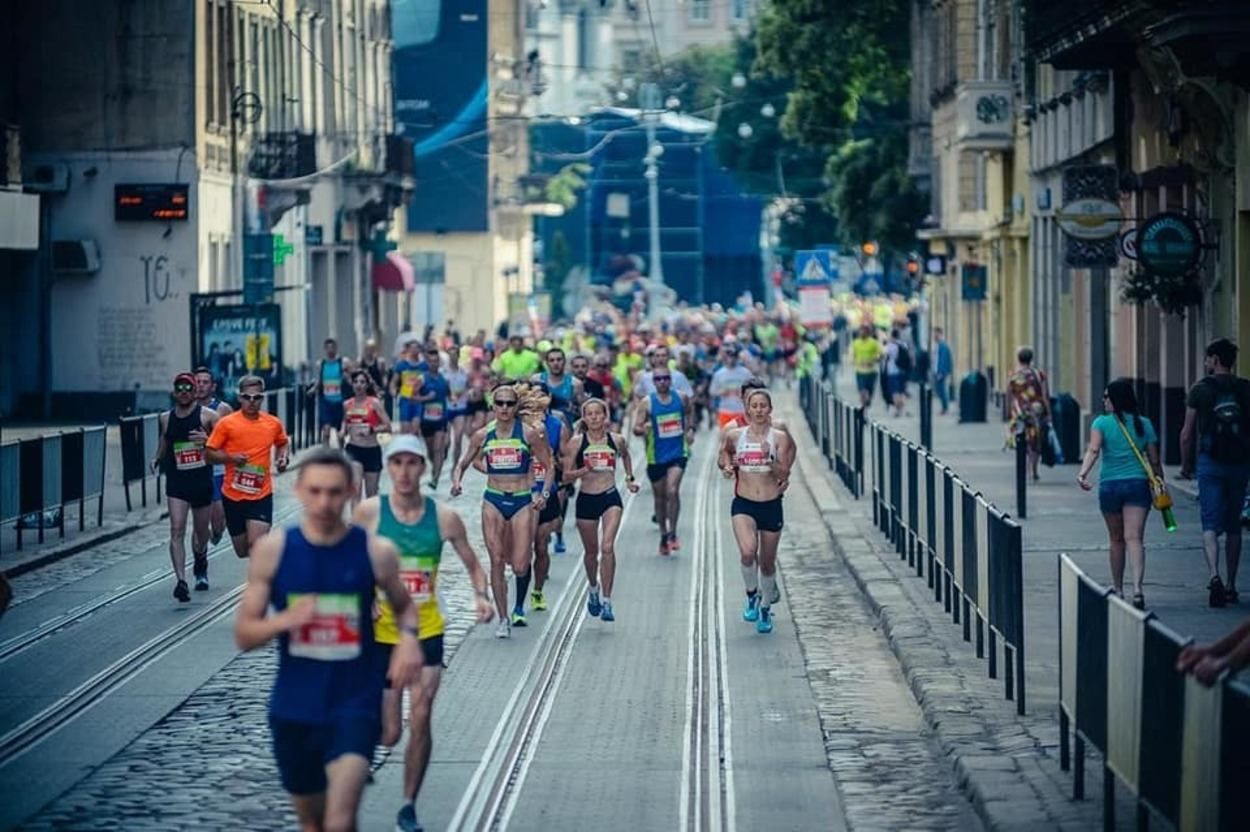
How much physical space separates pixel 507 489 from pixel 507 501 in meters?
0.09

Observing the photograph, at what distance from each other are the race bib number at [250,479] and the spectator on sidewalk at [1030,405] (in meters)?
13.0

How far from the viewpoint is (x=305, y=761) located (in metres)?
9.31

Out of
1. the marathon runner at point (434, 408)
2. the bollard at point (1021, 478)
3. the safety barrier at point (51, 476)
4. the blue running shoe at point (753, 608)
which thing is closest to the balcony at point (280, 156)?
the marathon runner at point (434, 408)

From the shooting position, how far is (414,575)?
11617 millimetres

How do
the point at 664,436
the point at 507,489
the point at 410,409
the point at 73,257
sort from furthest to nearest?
the point at 73,257 → the point at 410,409 → the point at 664,436 → the point at 507,489

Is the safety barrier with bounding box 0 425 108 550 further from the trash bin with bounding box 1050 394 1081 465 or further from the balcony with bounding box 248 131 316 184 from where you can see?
the balcony with bounding box 248 131 316 184

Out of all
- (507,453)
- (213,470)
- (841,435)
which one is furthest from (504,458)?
(841,435)

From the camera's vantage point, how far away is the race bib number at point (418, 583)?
38.1ft

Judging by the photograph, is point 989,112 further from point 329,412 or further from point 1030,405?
point 1030,405

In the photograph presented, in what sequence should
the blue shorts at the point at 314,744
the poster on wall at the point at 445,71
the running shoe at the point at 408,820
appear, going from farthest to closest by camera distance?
the poster on wall at the point at 445,71, the running shoe at the point at 408,820, the blue shorts at the point at 314,744

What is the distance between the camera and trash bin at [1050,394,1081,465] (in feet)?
115

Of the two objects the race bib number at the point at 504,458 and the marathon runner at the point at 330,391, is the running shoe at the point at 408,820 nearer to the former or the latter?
the race bib number at the point at 504,458

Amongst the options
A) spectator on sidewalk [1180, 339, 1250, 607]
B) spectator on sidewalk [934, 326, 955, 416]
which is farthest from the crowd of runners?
spectator on sidewalk [934, 326, 955, 416]

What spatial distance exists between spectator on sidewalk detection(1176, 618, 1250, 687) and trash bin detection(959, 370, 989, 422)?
126 feet
